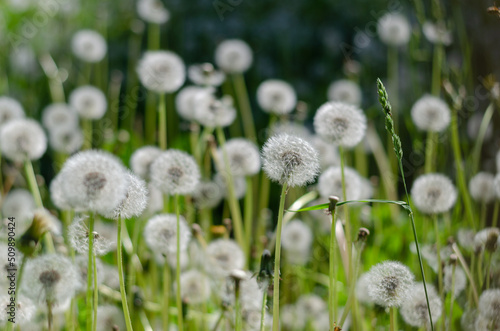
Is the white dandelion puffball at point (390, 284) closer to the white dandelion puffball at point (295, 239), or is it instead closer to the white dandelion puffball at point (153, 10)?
the white dandelion puffball at point (295, 239)

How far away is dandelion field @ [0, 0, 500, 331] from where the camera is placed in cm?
85

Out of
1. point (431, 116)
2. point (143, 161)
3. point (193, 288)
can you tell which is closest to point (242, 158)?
point (143, 161)

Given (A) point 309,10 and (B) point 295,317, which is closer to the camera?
(B) point 295,317

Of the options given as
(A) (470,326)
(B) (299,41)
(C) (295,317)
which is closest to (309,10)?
(B) (299,41)

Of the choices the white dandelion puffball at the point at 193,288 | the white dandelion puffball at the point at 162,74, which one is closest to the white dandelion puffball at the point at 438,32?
the white dandelion puffball at the point at 162,74

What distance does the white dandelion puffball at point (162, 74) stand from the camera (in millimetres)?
1463

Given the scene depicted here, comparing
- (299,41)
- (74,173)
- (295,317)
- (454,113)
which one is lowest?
(295,317)

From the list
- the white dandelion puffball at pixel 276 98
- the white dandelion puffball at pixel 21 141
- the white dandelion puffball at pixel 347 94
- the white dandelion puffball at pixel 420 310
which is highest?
the white dandelion puffball at pixel 347 94

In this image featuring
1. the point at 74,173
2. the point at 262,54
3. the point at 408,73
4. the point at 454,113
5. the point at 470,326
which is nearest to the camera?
the point at 74,173

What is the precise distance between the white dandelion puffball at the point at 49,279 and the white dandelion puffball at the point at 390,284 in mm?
460

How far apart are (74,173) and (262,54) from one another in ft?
8.39

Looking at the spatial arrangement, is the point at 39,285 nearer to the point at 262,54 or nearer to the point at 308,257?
the point at 308,257

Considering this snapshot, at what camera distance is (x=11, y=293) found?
90cm

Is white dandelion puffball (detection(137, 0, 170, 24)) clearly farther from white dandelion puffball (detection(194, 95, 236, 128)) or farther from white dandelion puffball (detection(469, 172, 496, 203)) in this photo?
white dandelion puffball (detection(469, 172, 496, 203))
